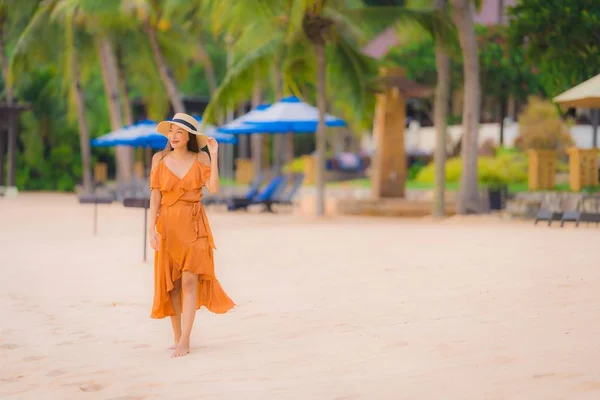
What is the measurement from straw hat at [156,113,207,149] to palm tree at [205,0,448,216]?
48.2 ft

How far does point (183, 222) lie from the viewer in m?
6.86

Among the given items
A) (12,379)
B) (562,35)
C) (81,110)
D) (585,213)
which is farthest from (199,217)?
(81,110)

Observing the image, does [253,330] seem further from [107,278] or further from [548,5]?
[548,5]

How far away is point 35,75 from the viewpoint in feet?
136

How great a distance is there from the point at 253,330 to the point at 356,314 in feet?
3.22

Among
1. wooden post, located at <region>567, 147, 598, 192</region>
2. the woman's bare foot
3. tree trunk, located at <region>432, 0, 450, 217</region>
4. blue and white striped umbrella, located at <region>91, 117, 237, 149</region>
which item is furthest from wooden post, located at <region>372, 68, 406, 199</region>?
the woman's bare foot

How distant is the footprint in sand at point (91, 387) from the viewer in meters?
6.00

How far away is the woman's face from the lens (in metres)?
6.88

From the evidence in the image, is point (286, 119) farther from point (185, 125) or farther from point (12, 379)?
point (12, 379)

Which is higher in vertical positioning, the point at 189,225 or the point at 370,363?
the point at 189,225

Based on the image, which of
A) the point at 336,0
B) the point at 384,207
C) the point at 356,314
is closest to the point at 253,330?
the point at 356,314

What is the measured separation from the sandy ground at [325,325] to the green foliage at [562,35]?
26.2 ft

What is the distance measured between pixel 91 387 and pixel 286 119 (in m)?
18.0

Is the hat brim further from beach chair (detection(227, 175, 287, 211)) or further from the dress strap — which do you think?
beach chair (detection(227, 175, 287, 211))
